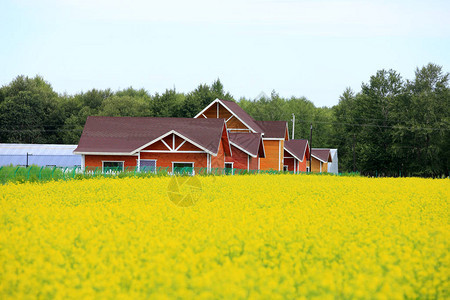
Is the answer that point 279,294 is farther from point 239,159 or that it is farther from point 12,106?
point 12,106

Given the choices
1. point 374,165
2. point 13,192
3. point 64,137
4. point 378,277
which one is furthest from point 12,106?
point 378,277

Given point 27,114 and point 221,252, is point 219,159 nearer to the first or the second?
point 221,252

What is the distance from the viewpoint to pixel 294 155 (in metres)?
59.6

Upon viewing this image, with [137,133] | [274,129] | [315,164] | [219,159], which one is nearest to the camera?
[137,133]

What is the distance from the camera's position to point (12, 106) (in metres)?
85.7

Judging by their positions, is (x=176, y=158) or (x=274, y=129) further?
(x=274, y=129)

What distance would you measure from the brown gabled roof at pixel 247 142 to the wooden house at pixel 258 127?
280cm

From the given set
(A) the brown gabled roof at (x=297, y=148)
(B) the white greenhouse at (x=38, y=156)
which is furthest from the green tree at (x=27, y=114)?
(A) the brown gabled roof at (x=297, y=148)

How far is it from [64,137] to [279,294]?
285ft

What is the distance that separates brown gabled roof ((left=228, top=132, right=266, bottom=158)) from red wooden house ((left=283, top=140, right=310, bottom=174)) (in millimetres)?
11119

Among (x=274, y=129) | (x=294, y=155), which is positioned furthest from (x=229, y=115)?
(x=294, y=155)

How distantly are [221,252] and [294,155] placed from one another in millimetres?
51440

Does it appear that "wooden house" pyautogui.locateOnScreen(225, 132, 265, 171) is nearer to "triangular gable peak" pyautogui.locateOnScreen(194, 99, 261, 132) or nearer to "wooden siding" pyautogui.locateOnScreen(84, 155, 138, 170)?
"triangular gable peak" pyautogui.locateOnScreen(194, 99, 261, 132)

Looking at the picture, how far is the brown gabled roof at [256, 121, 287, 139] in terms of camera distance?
5519cm
